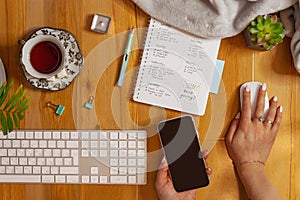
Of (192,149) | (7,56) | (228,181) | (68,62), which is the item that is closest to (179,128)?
(192,149)

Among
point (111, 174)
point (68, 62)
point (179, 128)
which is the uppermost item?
point (68, 62)

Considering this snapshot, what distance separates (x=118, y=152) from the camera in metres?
0.96

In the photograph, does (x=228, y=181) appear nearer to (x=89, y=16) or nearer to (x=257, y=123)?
(x=257, y=123)

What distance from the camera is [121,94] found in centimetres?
97

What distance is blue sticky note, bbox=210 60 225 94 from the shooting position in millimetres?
959

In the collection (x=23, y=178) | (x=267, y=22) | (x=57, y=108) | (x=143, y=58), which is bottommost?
(x=23, y=178)

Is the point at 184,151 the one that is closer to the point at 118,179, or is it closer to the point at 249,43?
the point at 118,179

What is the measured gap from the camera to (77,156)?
0.96 m

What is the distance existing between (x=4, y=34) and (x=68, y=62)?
0.55 ft

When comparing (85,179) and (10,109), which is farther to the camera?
(85,179)

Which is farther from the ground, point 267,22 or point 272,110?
point 267,22

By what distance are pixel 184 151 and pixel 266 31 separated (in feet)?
0.91

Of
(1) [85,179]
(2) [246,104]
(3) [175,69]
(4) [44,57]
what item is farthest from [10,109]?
(2) [246,104]

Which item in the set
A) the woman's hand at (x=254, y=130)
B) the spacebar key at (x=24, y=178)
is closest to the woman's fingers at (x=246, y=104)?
the woman's hand at (x=254, y=130)
